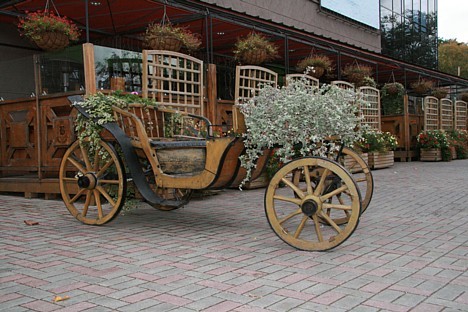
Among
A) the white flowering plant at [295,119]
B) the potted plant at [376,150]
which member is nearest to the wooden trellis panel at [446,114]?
the potted plant at [376,150]

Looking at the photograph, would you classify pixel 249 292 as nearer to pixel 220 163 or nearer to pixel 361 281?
pixel 361 281

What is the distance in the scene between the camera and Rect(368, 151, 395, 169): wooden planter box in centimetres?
1241

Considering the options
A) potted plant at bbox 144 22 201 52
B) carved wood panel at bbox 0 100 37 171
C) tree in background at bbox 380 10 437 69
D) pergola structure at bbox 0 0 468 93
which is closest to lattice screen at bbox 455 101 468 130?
tree in background at bbox 380 10 437 69

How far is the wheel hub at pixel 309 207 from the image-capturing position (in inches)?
146

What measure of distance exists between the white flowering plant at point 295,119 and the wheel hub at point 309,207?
41 centimetres

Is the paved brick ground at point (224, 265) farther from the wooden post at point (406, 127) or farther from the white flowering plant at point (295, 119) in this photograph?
the wooden post at point (406, 127)

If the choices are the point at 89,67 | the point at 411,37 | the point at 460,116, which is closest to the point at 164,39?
the point at 89,67

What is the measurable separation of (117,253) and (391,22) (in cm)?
2171

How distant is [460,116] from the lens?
60.9ft

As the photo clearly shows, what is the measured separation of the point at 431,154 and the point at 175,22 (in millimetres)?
9670

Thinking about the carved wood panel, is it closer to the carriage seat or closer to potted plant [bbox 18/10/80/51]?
potted plant [bbox 18/10/80/51]

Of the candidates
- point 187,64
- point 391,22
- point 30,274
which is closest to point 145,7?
point 187,64

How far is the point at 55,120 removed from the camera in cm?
687

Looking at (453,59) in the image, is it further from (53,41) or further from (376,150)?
(53,41)
